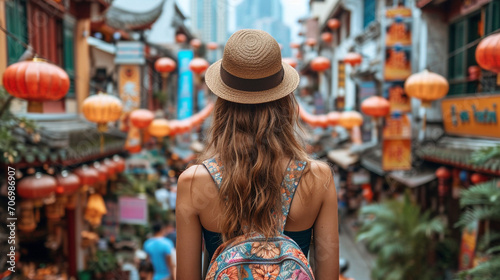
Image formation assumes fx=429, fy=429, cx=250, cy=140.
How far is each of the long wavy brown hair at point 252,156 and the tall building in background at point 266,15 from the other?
254 centimetres

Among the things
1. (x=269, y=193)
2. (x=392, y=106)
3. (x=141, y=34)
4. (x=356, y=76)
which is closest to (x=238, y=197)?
(x=269, y=193)

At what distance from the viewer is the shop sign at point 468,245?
7.95m

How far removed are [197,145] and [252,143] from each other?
1948cm

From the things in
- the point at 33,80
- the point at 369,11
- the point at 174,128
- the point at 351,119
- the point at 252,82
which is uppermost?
the point at 369,11

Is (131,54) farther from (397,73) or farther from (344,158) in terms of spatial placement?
(344,158)

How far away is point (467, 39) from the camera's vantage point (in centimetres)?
952

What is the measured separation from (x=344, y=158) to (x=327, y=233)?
49.6 ft

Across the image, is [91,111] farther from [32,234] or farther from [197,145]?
[197,145]

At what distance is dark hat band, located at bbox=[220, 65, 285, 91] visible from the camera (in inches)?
68.4

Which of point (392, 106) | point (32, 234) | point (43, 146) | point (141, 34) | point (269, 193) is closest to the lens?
point (269, 193)

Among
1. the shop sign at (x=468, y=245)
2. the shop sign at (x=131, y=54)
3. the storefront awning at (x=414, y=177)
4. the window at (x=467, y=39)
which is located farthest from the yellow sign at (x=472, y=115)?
the shop sign at (x=131, y=54)

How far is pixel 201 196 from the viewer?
171 cm

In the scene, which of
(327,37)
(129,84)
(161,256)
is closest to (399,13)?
(129,84)

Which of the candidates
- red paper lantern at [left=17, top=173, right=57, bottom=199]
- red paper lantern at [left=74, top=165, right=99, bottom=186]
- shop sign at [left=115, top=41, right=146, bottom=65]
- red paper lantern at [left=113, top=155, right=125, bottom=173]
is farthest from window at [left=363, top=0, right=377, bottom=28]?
red paper lantern at [left=17, top=173, right=57, bottom=199]
